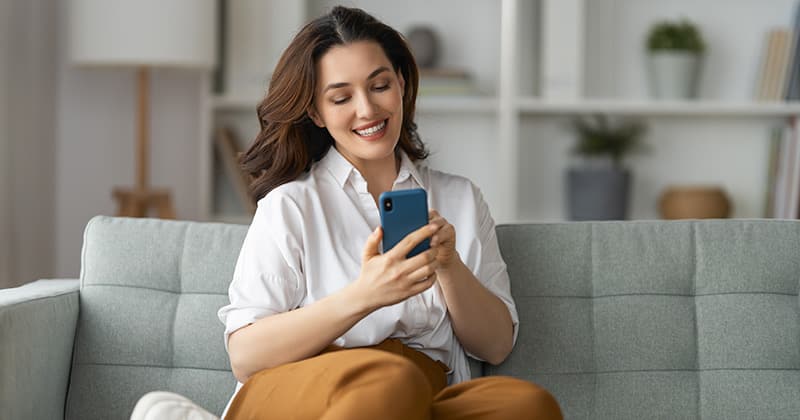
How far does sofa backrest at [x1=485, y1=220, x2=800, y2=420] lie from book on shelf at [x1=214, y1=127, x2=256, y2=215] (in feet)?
5.82

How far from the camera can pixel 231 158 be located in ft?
11.5

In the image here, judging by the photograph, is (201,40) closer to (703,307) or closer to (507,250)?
(507,250)

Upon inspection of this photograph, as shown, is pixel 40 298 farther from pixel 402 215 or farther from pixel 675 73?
pixel 675 73

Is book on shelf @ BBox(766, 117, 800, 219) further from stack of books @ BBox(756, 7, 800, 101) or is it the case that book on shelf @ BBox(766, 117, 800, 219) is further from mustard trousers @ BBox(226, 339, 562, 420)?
mustard trousers @ BBox(226, 339, 562, 420)

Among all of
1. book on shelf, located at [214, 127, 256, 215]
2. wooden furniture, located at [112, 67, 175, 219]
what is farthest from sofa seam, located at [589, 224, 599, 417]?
book on shelf, located at [214, 127, 256, 215]

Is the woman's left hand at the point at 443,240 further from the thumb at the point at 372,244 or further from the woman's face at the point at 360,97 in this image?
the woman's face at the point at 360,97

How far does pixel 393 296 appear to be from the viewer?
1479mm

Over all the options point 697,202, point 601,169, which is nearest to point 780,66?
point 697,202

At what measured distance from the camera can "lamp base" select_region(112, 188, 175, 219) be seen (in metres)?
3.23

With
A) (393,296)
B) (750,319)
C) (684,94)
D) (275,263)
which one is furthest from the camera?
(684,94)

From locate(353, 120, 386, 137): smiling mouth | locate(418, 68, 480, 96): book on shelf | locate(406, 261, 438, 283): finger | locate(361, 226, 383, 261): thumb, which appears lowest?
locate(406, 261, 438, 283): finger

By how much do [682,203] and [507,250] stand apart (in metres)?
1.69

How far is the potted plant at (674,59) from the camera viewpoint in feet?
11.3

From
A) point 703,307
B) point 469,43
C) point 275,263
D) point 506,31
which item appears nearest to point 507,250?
point 703,307
